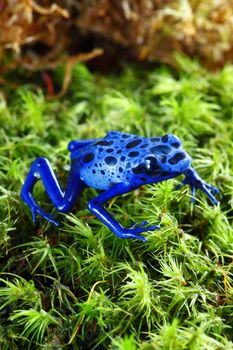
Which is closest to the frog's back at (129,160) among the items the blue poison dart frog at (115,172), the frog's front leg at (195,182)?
the blue poison dart frog at (115,172)

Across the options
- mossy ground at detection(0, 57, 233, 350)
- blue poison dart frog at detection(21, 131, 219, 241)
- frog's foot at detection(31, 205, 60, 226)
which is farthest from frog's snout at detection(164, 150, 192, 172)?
frog's foot at detection(31, 205, 60, 226)

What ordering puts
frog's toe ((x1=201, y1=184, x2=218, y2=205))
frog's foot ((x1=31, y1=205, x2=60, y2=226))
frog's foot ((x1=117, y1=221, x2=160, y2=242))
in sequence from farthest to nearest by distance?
frog's toe ((x1=201, y1=184, x2=218, y2=205)), frog's foot ((x1=31, y1=205, x2=60, y2=226)), frog's foot ((x1=117, y1=221, x2=160, y2=242))

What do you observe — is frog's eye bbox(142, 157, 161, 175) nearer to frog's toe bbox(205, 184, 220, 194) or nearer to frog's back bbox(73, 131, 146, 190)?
frog's back bbox(73, 131, 146, 190)

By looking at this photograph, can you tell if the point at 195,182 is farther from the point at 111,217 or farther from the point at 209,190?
the point at 111,217

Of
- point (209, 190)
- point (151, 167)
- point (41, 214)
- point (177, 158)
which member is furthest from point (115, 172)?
point (209, 190)

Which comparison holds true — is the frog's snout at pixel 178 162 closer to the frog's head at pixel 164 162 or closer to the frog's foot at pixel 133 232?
the frog's head at pixel 164 162
